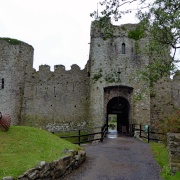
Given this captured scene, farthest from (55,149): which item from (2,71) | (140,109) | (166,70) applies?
(2,71)

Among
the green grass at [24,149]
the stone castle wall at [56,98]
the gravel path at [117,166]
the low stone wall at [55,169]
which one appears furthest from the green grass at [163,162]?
the stone castle wall at [56,98]

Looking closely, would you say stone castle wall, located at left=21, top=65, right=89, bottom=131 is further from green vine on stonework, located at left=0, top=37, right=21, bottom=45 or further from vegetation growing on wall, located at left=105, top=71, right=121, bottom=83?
vegetation growing on wall, located at left=105, top=71, right=121, bottom=83

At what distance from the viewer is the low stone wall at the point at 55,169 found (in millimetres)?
8463

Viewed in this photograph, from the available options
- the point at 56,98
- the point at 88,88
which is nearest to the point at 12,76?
the point at 56,98

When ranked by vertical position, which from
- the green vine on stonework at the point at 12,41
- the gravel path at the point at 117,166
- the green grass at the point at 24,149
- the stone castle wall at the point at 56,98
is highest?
the green vine on stonework at the point at 12,41

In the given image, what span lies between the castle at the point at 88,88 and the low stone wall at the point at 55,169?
1207 centimetres

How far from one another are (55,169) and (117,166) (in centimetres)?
275

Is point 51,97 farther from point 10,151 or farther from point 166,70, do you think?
point 10,151

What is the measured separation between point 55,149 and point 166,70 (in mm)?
6603

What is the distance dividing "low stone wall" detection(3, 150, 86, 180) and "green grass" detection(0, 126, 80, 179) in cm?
19

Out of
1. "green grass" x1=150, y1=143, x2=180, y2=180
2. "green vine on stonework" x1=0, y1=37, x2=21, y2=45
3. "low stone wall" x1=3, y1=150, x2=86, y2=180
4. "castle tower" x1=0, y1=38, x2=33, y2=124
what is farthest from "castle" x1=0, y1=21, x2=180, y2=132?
"low stone wall" x1=3, y1=150, x2=86, y2=180

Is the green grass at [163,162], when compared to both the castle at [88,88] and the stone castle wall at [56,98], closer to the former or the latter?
the castle at [88,88]

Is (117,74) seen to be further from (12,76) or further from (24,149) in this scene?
(24,149)

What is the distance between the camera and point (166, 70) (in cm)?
1359
